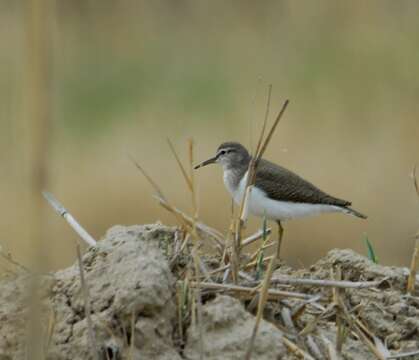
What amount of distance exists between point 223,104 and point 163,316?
7.01 metres

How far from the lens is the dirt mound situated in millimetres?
3381

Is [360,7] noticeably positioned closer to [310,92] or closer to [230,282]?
[310,92]

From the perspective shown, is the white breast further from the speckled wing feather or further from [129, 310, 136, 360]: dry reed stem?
[129, 310, 136, 360]: dry reed stem

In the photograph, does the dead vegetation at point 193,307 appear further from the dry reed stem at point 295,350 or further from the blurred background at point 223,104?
the blurred background at point 223,104

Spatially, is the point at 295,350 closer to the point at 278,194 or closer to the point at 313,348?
the point at 313,348

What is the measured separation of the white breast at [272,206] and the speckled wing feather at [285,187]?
30 millimetres

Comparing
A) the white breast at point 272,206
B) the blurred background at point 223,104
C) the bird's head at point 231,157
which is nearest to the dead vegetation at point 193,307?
the white breast at point 272,206

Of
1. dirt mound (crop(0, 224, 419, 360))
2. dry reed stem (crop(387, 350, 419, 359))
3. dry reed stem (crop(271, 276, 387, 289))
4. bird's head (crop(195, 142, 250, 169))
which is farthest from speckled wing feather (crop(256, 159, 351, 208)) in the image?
dry reed stem (crop(387, 350, 419, 359))

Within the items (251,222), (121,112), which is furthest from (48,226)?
(121,112)

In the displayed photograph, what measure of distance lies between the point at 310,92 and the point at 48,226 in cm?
886

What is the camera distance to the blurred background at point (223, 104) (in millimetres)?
9344

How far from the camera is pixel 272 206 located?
704 cm

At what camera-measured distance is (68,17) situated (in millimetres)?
11586

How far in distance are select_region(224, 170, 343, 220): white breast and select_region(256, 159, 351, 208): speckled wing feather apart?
0.10 ft
